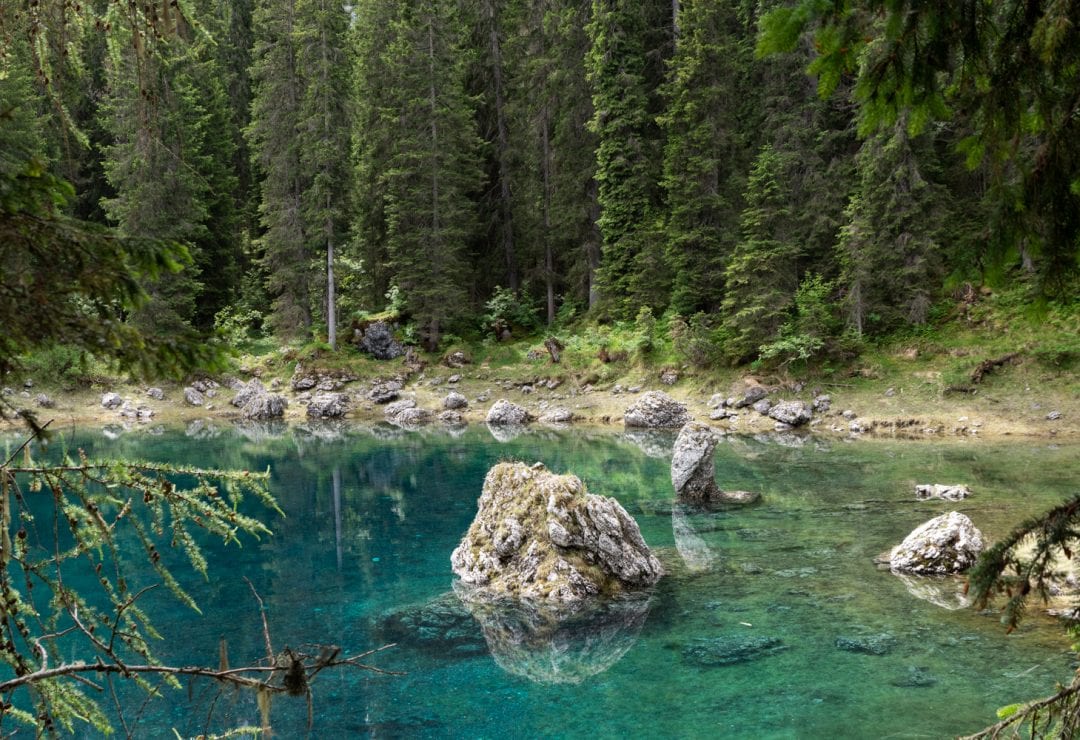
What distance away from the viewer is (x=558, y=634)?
973 cm

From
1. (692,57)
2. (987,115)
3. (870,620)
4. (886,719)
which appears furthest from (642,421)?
(987,115)

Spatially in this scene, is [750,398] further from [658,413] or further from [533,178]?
[533,178]

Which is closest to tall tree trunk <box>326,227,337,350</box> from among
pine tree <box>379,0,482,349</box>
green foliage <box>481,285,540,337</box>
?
pine tree <box>379,0,482,349</box>

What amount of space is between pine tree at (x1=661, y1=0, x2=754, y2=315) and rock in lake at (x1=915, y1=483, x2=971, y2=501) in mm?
15768

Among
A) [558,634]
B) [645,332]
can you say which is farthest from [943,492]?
[645,332]

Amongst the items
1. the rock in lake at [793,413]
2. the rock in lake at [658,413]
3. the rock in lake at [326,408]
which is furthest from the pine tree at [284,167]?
the rock in lake at [793,413]

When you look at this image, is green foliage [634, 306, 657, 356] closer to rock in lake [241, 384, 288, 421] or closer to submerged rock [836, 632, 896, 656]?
rock in lake [241, 384, 288, 421]

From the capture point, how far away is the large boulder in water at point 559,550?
1114 centimetres

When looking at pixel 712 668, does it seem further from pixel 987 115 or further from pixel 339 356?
pixel 339 356

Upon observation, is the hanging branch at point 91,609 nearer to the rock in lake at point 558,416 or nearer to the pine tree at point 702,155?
the rock in lake at point 558,416

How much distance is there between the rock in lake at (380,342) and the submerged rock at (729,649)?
28310mm

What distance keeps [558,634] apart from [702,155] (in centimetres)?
2530

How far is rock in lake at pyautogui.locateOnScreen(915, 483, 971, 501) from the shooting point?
15008 mm

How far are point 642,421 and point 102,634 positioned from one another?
19713 millimetres
